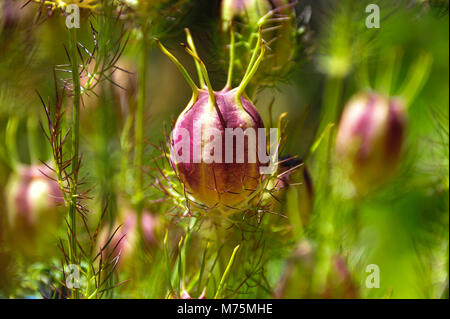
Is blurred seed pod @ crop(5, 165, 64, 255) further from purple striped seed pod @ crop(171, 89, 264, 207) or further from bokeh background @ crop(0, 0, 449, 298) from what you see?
purple striped seed pod @ crop(171, 89, 264, 207)

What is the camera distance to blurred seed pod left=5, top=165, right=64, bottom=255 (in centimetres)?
38

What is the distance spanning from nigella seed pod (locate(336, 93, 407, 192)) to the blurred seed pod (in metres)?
0.23

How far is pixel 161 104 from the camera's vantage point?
0.58 meters

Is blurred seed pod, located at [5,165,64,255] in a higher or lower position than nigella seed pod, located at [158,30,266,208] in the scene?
lower

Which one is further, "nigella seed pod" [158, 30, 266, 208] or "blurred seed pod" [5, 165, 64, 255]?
"blurred seed pod" [5, 165, 64, 255]

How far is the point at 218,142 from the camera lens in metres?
0.28

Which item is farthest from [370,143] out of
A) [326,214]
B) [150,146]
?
[150,146]

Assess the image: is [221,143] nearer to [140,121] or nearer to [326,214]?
[140,121]

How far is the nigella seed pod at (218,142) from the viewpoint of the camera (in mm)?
280

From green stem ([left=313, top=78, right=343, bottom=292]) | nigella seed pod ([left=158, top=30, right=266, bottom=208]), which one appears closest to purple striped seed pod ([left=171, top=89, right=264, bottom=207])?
nigella seed pod ([left=158, top=30, right=266, bottom=208])

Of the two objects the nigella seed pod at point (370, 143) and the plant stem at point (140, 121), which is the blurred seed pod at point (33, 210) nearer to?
the plant stem at point (140, 121)

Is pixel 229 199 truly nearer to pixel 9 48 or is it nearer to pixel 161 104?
pixel 9 48
